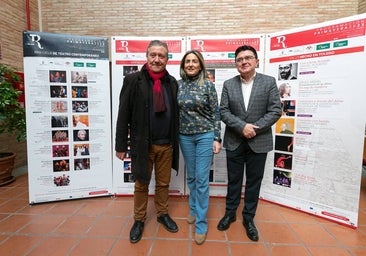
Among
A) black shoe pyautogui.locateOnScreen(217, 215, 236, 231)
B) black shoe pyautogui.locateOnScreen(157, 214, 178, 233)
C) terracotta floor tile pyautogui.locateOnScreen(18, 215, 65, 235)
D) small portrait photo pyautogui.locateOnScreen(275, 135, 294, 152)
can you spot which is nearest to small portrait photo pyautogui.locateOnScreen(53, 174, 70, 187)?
terracotta floor tile pyautogui.locateOnScreen(18, 215, 65, 235)

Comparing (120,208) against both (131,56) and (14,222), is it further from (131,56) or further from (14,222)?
(131,56)

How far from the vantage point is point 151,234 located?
2189 millimetres

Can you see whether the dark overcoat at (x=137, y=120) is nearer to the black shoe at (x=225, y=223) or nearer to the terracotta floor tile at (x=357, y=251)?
the black shoe at (x=225, y=223)

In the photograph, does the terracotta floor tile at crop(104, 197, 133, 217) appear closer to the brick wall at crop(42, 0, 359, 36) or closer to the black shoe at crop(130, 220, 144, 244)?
the black shoe at crop(130, 220, 144, 244)

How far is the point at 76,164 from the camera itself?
9.45ft

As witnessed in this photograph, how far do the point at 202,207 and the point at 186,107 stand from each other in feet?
3.07

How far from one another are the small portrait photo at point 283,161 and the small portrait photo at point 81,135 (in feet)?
7.82

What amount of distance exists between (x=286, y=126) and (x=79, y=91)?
8.37 ft

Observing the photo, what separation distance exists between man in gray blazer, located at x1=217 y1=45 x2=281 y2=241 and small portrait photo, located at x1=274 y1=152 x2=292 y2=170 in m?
0.74

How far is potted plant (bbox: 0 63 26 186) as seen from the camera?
3.21 m

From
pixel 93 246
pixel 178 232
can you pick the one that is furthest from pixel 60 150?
pixel 178 232

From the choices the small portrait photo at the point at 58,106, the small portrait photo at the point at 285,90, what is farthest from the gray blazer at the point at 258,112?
the small portrait photo at the point at 58,106

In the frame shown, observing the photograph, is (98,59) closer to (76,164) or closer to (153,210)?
(76,164)

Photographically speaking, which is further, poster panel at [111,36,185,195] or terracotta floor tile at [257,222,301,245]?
poster panel at [111,36,185,195]
